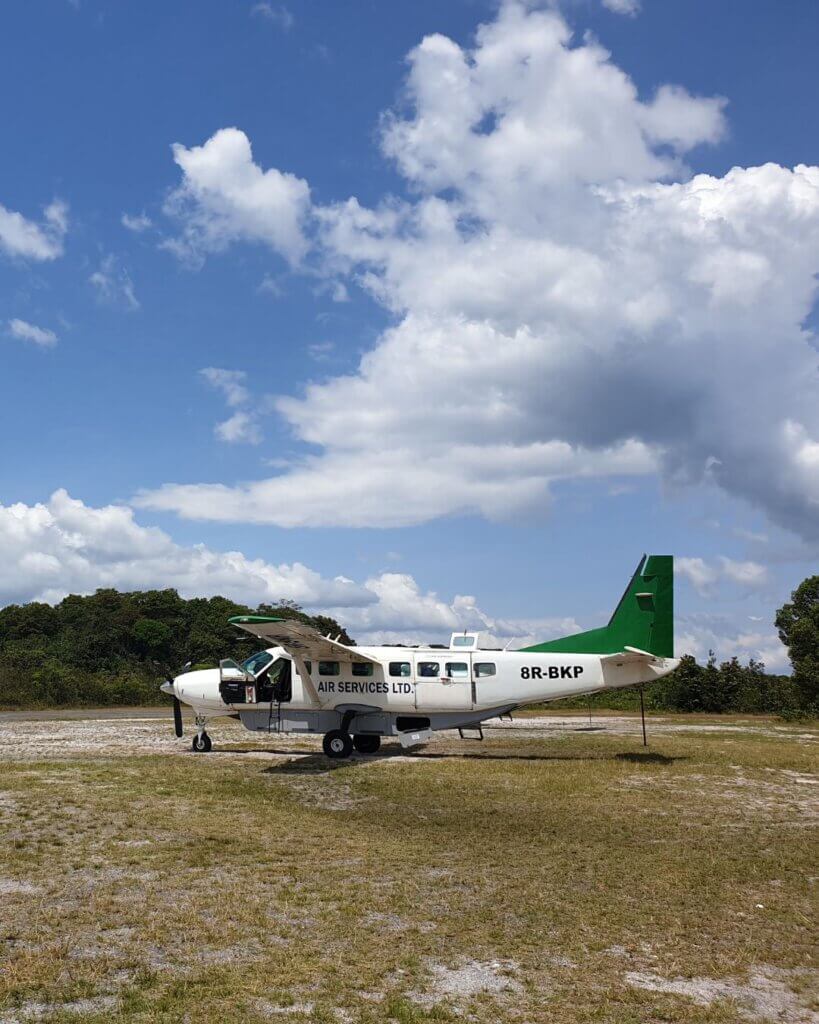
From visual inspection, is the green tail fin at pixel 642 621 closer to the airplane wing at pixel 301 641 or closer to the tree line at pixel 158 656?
the airplane wing at pixel 301 641

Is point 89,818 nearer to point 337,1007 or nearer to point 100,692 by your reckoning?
point 337,1007

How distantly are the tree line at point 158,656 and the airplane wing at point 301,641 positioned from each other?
554 cm

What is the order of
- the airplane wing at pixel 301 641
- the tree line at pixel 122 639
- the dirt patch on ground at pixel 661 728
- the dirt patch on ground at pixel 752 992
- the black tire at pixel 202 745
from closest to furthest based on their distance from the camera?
the dirt patch on ground at pixel 752 992 → the airplane wing at pixel 301 641 → the black tire at pixel 202 745 → the dirt patch on ground at pixel 661 728 → the tree line at pixel 122 639

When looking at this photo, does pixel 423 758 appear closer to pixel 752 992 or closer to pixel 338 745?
pixel 338 745

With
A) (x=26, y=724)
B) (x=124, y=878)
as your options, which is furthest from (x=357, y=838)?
(x=26, y=724)

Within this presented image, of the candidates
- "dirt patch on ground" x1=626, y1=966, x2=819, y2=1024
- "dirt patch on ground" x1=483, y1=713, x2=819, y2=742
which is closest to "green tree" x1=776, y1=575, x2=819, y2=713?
"dirt patch on ground" x1=483, y1=713, x2=819, y2=742

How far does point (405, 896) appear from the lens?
8367 mm

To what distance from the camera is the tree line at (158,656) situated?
158 ft

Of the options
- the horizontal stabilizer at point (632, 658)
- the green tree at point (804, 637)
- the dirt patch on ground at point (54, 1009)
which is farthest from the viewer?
the green tree at point (804, 637)

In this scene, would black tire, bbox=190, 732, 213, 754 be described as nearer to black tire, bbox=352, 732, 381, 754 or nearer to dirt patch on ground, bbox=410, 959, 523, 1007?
black tire, bbox=352, 732, 381, 754

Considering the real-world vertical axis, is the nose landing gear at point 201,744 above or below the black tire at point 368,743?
above

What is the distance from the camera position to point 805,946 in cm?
705

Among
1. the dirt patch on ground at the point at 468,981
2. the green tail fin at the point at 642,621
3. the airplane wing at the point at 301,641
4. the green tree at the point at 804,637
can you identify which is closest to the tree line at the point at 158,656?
the green tree at the point at 804,637

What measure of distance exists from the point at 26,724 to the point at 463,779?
78.6ft
